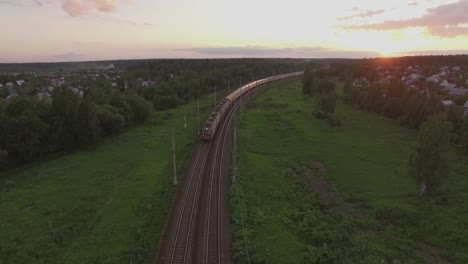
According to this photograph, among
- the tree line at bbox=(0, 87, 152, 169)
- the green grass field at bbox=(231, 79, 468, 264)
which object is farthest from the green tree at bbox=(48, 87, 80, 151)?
the green grass field at bbox=(231, 79, 468, 264)

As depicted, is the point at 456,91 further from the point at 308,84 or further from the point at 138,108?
the point at 138,108

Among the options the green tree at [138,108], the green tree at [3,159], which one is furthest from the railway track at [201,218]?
the green tree at [138,108]

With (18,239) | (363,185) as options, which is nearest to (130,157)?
(18,239)

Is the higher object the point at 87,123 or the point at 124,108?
the point at 124,108

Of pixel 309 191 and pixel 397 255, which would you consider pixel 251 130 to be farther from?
pixel 397 255

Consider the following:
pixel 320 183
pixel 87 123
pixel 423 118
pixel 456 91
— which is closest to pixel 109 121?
pixel 87 123

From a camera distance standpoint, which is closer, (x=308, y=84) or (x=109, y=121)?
(x=109, y=121)
